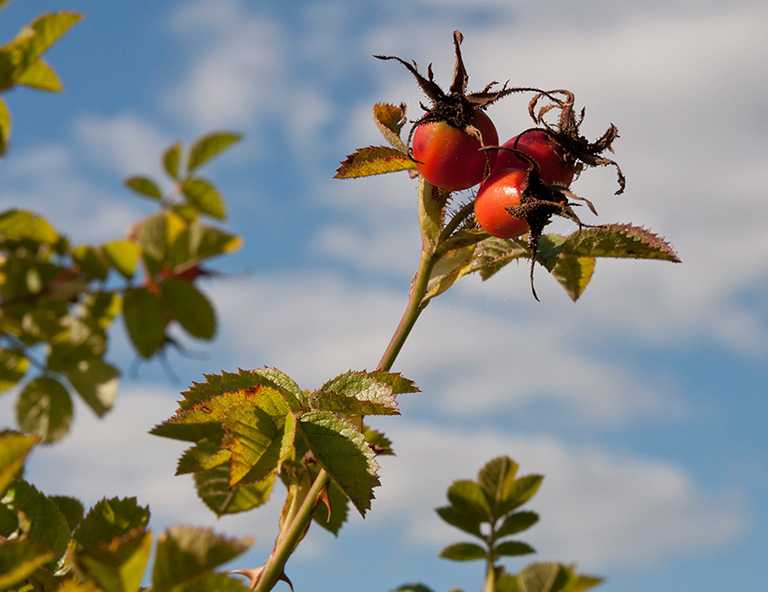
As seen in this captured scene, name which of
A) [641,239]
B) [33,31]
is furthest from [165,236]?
[641,239]

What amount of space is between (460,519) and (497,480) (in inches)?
5.5

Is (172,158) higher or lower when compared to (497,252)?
lower

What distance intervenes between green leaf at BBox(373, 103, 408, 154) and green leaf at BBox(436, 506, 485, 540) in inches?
37.4

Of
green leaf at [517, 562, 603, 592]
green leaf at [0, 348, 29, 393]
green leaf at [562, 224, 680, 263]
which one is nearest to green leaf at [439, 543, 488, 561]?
green leaf at [517, 562, 603, 592]

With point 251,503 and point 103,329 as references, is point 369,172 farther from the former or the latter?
point 103,329

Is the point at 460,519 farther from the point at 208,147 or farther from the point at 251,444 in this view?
the point at 208,147

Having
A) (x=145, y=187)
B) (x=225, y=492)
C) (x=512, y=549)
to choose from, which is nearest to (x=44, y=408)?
(x=145, y=187)

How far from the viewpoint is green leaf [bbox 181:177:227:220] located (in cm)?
123

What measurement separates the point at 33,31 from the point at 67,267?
1.14ft

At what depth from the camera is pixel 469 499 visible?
73.4 inches

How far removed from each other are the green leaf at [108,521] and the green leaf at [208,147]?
2.07 ft

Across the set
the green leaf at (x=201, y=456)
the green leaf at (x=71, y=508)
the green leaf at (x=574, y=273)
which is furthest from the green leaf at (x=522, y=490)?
the green leaf at (x=71, y=508)

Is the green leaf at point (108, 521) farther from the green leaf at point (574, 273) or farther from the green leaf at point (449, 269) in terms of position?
the green leaf at point (574, 273)

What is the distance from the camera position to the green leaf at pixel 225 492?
5.98ft
